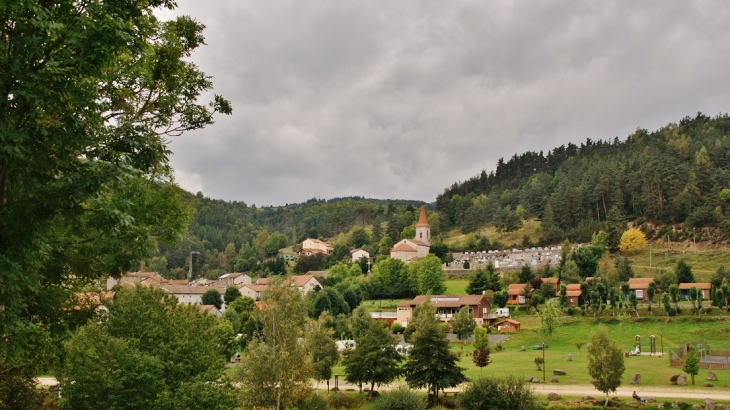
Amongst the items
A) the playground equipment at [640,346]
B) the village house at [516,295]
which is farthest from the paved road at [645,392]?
the village house at [516,295]

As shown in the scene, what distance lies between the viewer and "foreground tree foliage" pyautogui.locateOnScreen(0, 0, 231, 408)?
22.4ft

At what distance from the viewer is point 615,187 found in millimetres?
100562

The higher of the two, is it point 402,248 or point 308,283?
point 402,248

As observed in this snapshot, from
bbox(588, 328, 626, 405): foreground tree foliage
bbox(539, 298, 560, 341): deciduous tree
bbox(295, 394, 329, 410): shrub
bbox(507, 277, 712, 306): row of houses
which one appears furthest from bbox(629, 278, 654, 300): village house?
bbox(295, 394, 329, 410): shrub

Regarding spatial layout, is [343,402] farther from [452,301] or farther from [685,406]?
[452,301]

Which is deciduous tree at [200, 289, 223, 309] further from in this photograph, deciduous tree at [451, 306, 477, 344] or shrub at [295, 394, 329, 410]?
shrub at [295, 394, 329, 410]

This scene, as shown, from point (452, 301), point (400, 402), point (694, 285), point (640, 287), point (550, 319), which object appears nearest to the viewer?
point (400, 402)

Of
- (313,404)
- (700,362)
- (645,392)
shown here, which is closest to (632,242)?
(700,362)

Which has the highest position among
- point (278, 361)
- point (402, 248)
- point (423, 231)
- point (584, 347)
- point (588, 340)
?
point (423, 231)

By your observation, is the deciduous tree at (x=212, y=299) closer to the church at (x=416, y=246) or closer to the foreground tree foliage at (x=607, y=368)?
the church at (x=416, y=246)

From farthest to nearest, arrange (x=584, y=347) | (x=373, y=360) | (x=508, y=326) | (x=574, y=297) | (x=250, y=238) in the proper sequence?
1. (x=250, y=238)
2. (x=574, y=297)
3. (x=508, y=326)
4. (x=584, y=347)
5. (x=373, y=360)

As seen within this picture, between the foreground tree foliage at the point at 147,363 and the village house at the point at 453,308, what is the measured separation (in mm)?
38951

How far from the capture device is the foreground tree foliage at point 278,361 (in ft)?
78.6

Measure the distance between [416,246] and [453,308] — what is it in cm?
4050
